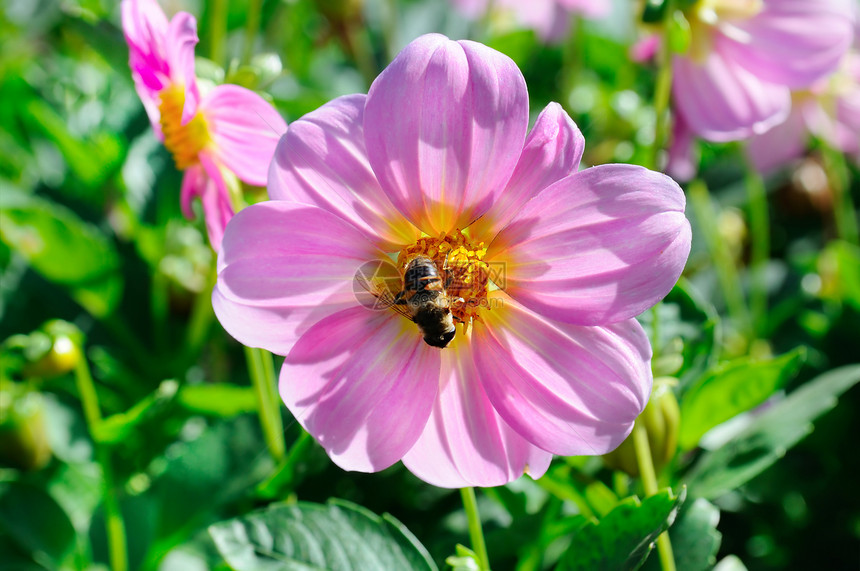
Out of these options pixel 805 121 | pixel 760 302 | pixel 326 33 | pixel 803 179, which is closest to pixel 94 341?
pixel 326 33

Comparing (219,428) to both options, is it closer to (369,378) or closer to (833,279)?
(369,378)

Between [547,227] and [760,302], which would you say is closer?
[547,227]

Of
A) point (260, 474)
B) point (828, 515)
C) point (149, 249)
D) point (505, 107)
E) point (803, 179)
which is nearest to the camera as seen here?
point (505, 107)

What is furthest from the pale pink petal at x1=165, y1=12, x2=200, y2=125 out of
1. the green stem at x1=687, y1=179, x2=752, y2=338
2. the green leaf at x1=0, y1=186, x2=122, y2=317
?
the green stem at x1=687, y1=179, x2=752, y2=338

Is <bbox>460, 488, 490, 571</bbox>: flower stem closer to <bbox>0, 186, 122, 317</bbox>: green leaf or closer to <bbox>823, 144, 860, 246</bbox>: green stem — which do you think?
<bbox>0, 186, 122, 317</bbox>: green leaf

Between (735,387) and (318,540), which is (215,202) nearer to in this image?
(318,540)

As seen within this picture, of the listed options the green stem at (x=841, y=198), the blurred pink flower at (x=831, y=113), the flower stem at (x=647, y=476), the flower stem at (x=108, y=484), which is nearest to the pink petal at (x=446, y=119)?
the flower stem at (x=647, y=476)
